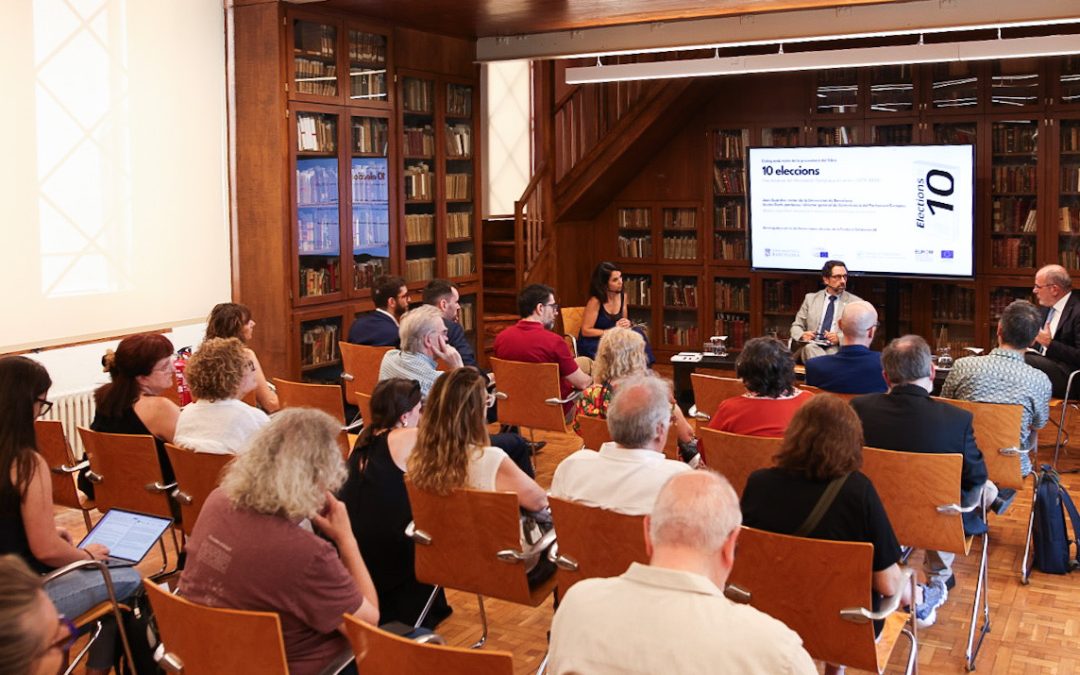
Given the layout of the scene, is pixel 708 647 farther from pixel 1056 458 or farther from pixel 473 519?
pixel 1056 458

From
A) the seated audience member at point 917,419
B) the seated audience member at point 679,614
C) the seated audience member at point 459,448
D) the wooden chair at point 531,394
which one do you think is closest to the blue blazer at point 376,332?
the wooden chair at point 531,394

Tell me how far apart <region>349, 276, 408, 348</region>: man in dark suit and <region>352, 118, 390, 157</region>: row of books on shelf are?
1801 mm

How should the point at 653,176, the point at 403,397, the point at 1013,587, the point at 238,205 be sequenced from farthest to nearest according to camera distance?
the point at 653,176 < the point at 238,205 < the point at 1013,587 < the point at 403,397

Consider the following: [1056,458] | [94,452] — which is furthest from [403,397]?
[1056,458]

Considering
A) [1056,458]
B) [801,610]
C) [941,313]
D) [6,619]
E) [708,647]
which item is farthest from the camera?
[941,313]

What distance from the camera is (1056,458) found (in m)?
7.46

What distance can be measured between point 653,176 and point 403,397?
811 cm

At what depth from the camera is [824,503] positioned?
355cm

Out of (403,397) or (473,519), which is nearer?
(473,519)

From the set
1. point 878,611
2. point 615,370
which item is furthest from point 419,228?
point 878,611

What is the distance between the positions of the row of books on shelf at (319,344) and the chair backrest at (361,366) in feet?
4.35

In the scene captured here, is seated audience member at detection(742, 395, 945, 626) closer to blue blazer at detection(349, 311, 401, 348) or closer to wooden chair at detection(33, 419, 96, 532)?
wooden chair at detection(33, 419, 96, 532)

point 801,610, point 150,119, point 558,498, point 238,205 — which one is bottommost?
point 801,610

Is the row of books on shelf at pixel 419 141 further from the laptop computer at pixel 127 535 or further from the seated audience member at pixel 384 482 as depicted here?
the laptop computer at pixel 127 535
